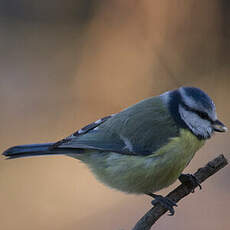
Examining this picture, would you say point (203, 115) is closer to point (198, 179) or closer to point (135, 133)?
point (135, 133)

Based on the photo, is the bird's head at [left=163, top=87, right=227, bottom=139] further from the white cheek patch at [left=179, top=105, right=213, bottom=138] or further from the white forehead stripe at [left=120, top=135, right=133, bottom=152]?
the white forehead stripe at [left=120, top=135, right=133, bottom=152]

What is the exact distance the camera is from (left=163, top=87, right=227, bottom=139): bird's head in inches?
81.6

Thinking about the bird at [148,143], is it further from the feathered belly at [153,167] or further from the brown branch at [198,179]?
the brown branch at [198,179]

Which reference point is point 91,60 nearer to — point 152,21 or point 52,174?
point 152,21

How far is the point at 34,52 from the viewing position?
5148 millimetres

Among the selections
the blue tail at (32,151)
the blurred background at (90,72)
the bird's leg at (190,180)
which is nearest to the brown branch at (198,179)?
the bird's leg at (190,180)

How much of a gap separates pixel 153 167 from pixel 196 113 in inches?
13.0

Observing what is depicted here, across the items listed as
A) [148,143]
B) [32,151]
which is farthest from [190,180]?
[32,151]

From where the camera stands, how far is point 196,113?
6.93 ft

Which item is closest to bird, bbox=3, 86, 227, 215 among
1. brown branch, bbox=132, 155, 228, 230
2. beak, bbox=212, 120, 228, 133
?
beak, bbox=212, 120, 228, 133

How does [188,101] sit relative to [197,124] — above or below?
above

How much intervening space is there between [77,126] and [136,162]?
2.26 metres

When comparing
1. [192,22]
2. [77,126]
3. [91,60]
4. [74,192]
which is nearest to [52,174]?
[74,192]

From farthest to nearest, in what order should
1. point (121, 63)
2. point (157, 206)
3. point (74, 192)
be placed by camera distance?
point (121, 63) < point (74, 192) < point (157, 206)
